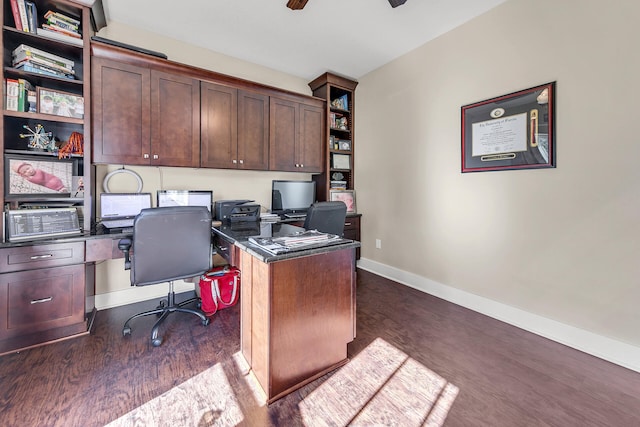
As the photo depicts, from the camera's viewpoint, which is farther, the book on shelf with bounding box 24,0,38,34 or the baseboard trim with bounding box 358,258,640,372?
the book on shelf with bounding box 24,0,38,34

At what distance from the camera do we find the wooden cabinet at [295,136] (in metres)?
3.23

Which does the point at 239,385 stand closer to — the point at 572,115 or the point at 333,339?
the point at 333,339

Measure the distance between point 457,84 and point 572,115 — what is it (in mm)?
1044

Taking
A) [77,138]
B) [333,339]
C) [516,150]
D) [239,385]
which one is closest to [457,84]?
[516,150]

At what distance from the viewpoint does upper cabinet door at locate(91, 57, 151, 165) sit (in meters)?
2.26

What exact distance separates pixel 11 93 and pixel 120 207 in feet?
3.52

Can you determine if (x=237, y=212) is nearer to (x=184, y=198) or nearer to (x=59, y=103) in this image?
(x=184, y=198)

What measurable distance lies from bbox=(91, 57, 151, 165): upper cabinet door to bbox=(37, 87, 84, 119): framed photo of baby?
101 millimetres

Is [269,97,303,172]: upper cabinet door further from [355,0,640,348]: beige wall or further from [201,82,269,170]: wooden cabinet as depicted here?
[355,0,640,348]: beige wall

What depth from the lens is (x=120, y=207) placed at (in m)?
2.47

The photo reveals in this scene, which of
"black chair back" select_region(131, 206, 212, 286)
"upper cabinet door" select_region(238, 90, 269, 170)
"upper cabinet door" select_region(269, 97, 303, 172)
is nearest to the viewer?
"black chair back" select_region(131, 206, 212, 286)

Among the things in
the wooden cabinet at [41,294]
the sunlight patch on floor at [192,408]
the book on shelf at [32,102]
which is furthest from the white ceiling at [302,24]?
the sunlight patch on floor at [192,408]

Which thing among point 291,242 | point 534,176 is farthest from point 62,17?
point 534,176

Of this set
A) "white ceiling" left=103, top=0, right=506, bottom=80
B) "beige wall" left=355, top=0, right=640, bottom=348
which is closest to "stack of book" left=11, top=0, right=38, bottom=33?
"white ceiling" left=103, top=0, right=506, bottom=80
